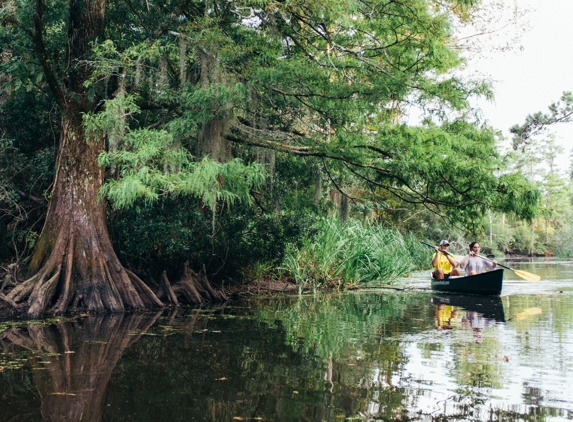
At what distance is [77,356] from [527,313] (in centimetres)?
746

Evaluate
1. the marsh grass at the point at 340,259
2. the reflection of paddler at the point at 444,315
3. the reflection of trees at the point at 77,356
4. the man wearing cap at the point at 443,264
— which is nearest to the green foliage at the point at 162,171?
the reflection of trees at the point at 77,356

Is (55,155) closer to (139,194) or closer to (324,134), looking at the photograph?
(139,194)

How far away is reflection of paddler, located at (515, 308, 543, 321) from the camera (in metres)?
9.96

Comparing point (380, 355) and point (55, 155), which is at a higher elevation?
point (55, 155)

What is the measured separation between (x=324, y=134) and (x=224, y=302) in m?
3.98

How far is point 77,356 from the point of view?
6.55 m

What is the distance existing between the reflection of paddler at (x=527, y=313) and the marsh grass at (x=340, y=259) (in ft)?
17.6

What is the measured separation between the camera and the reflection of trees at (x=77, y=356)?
4.64 metres

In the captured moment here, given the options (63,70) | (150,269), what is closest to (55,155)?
(63,70)

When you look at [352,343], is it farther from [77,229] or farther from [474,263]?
[474,263]

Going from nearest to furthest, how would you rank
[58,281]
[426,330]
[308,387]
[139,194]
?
[308,387] → [426,330] → [139,194] → [58,281]

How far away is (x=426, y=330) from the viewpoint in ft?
27.8

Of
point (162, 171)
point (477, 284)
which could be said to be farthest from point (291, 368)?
point (477, 284)

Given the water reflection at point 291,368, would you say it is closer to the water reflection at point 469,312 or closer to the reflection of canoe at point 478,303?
the water reflection at point 469,312
